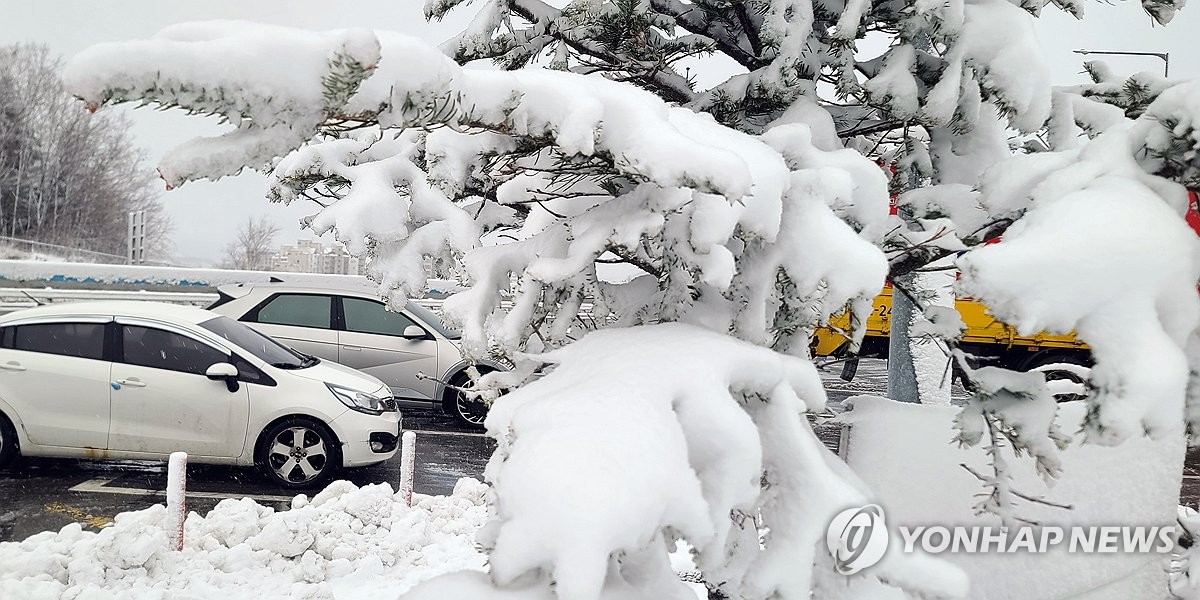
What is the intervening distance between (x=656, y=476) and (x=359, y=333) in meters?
8.39

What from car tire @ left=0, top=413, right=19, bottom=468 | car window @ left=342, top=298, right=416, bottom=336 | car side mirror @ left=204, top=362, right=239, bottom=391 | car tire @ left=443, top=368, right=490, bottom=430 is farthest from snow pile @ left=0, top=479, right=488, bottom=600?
car window @ left=342, top=298, right=416, bottom=336

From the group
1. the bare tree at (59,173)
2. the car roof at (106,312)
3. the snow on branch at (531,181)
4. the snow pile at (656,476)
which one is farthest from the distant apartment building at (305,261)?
the snow pile at (656,476)

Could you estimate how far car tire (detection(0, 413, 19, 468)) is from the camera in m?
6.16

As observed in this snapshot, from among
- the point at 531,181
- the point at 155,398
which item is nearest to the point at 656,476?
the point at 531,181

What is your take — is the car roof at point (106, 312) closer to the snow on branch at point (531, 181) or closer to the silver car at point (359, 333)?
the silver car at point (359, 333)

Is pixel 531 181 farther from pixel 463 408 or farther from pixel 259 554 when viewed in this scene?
pixel 463 408

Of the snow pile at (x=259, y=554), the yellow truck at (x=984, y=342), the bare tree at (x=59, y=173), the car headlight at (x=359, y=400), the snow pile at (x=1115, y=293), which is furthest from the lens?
the bare tree at (x=59, y=173)

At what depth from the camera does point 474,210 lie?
287cm

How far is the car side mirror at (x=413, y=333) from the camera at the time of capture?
9.05 metres

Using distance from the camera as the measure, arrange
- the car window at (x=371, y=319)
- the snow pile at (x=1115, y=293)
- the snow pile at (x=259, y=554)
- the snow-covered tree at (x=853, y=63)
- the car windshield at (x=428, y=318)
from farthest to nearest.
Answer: the car windshield at (x=428, y=318) < the car window at (x=371, y=319) < the snow pile at (x=259, y=554) < the snow-covered tree at (x=853, y=63) < the snow pile at (x=1115, y=293)

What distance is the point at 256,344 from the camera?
6.79 meters

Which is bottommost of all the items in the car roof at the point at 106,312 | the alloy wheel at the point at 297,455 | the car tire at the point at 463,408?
the car tire at the point at 463,408

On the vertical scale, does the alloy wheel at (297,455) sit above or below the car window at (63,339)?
below

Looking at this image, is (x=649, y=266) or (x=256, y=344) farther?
(x=256, y=344)
